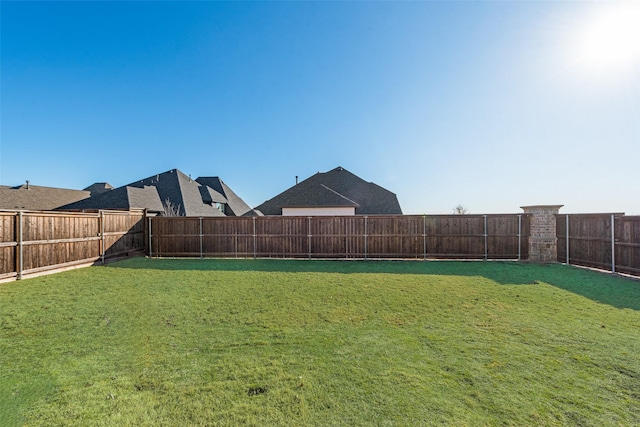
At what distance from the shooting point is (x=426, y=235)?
1050cm

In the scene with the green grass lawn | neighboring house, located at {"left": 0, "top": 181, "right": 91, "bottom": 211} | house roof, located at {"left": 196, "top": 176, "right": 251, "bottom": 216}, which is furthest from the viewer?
house roof, located at {"left": 196, "top": 176, "right": 251, "bottom": 216}

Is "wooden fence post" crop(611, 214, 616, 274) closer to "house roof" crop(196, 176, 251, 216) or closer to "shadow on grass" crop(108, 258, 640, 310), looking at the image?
"shadow on grass" crop(108, 258, 640, 310)

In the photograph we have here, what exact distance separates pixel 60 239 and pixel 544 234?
1553cm

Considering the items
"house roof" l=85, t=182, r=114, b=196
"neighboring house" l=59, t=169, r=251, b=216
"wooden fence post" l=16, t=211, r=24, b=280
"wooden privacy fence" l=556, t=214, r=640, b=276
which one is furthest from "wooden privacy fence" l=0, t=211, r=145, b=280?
"house roof" l=85, t=182, r=114, b=196

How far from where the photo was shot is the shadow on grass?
19.0 feet

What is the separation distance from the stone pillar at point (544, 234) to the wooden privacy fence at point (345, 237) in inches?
14.6

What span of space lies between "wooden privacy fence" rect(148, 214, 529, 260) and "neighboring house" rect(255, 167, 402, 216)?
24.4 ft

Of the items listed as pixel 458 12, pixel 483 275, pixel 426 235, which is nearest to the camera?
pixel 483 275

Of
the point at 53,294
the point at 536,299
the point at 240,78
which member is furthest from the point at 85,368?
the point at 240,78

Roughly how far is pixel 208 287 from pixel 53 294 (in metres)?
2.98

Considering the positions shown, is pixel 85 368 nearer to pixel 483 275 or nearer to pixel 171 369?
pixel 171 369

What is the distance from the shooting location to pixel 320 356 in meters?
2.98

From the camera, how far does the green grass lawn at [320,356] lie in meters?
2.14

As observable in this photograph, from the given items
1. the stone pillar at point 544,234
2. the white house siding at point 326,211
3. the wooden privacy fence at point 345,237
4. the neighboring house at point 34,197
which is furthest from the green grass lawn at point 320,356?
the neighboring house at point 34,197
